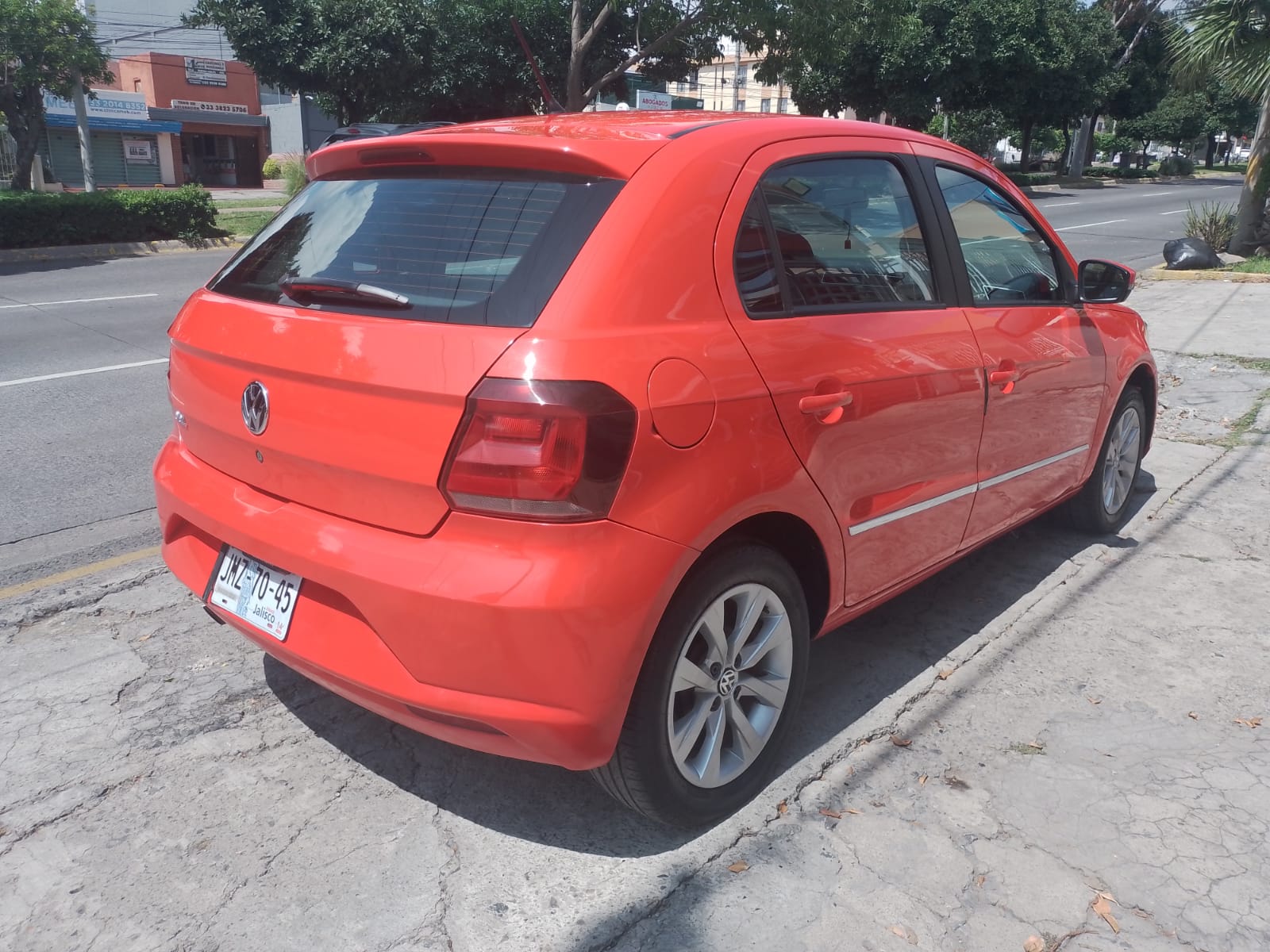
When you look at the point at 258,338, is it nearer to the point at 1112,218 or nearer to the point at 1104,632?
the point at 1104,632

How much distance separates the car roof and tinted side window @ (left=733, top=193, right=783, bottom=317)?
21 centimetres

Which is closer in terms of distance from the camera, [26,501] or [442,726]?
[442,726]

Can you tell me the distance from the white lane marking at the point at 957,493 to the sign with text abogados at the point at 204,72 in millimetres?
51588

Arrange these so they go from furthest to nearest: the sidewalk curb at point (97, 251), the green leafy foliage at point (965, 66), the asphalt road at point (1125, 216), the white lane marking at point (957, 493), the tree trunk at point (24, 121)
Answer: the green leafy foliage at point (965, 66) < the tree trunk at point (24, 121) < the asphalt road at point (1125, 216) < the sidewalk curb at point (97, 251) < the white lane marking at point (957, 493)

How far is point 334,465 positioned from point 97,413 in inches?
204

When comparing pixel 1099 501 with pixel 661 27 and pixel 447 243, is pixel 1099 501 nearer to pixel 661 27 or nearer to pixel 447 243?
pixel 447 243

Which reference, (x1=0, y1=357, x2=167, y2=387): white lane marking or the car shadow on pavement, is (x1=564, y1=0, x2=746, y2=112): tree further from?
the car shadow on pavement

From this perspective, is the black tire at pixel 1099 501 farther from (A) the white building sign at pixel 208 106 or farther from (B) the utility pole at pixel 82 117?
(A) the white building sign at pixel 208 106

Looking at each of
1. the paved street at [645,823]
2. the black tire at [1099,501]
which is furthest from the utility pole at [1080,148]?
the paved street at [645,823]

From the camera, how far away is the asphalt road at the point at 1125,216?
19.3 metres

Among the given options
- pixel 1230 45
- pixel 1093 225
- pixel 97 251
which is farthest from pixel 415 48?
pixel 1230 45

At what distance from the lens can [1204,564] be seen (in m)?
4.72

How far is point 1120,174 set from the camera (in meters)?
51.6

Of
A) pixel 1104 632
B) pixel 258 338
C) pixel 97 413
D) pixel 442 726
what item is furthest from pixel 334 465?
pixel 97 413
